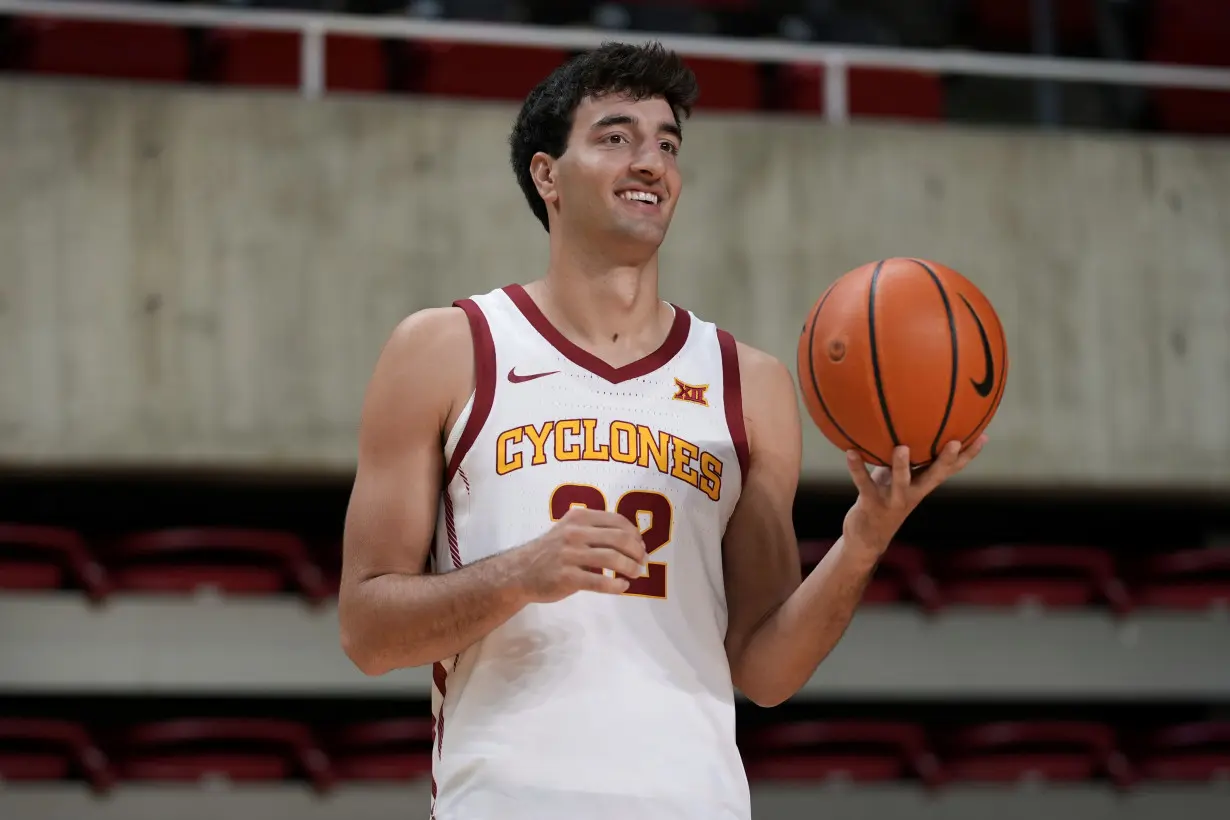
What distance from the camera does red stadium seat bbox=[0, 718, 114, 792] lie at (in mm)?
5785

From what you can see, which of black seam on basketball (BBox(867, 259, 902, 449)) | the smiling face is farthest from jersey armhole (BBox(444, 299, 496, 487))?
black seam on basketball (BBox(867, 259, 902, 449))

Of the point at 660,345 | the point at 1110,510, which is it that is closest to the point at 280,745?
the point at 660,345

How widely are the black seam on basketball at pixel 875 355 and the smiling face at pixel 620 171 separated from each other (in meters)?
0.37

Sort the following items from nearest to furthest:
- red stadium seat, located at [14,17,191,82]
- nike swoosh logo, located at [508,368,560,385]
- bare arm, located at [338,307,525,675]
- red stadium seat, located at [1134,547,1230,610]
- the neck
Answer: bare arm, located at [338,307,525,675] → nike swoosh logo, located at [508,368,560,385] → the neck → red stadium seat, located at [1134,547,1230,610] → red stadium seat, located at [14,17,191,82]

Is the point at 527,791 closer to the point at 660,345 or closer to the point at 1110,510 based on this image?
the point at 660,345

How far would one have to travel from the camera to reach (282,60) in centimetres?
738

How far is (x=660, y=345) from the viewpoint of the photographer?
260cm

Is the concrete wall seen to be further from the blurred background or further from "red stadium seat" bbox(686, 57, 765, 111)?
"red stadium seat" bbox(686, 57, 765, 111)

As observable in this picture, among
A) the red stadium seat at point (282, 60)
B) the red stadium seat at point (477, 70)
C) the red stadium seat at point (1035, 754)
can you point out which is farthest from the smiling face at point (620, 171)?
the red stadium seat at point (282, 60)

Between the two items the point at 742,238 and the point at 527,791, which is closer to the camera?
the point at 527,791

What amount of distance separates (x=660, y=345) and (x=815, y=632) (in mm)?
578

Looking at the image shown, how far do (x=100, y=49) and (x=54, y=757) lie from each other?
3.46 metres

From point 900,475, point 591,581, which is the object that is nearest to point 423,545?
point 591,581

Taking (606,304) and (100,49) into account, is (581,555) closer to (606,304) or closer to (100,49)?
(606,304)
